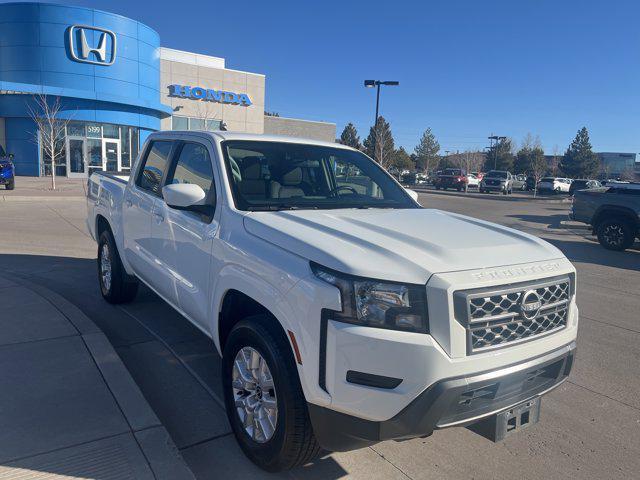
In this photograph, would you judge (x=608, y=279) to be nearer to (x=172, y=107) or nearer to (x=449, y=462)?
(x=449, y=462)

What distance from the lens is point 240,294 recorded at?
10.0 feet

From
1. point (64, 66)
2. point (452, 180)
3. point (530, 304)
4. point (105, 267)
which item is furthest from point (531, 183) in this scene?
point (530, 304)

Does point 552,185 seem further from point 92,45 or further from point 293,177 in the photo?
point 293,177

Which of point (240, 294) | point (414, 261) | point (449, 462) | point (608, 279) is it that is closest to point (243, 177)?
point (240, 294)

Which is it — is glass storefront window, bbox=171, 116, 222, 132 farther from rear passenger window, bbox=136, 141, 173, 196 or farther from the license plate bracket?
the license plate bracket

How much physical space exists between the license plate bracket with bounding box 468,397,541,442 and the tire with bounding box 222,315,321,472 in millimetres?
840

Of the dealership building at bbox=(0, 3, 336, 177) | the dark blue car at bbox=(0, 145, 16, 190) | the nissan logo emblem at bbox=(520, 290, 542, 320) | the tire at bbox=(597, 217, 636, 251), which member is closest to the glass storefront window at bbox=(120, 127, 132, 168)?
the dealership building at bbox=(0, 3, 336, 177)

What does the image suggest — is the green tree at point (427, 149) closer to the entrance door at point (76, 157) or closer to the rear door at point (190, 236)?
the entrance door at point (76, 157)

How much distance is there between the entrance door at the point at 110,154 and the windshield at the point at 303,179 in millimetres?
31552

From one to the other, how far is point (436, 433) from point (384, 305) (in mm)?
1610

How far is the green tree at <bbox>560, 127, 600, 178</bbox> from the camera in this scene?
68.3 m

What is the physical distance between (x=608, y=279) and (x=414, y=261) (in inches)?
306

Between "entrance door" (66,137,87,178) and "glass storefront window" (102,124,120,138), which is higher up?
"glass storefront window" (102,124,120,138)

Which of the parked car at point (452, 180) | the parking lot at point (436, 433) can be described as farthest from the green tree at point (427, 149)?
the parking lot at point (436, 433)
